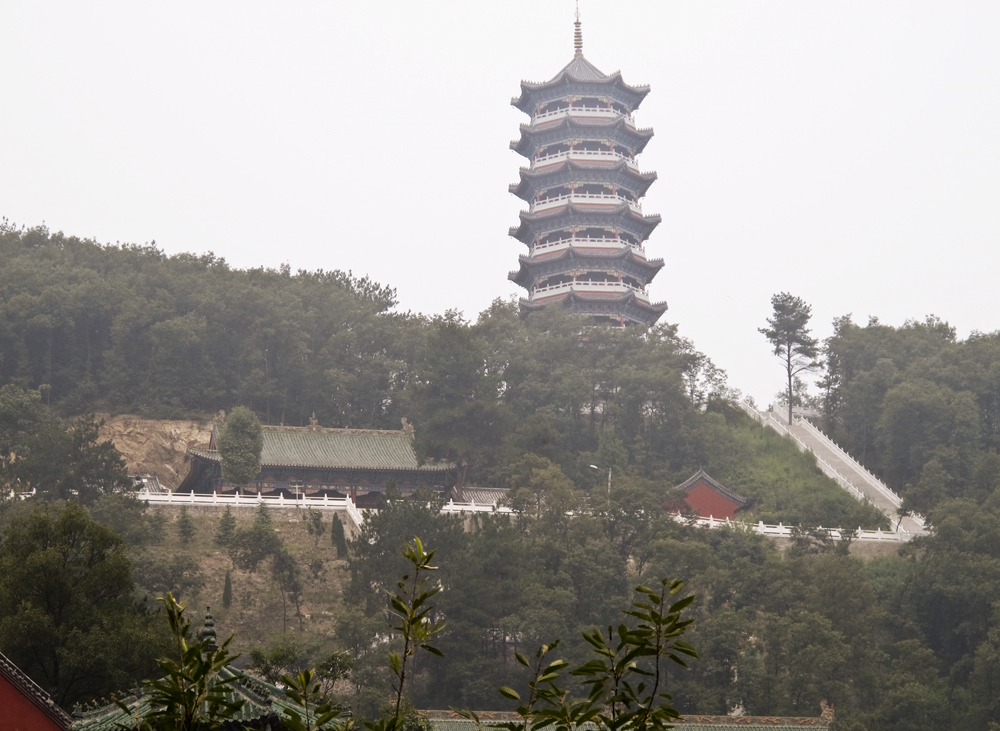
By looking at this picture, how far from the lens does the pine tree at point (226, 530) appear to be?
3450 centimetres

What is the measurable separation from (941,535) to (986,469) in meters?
6.10

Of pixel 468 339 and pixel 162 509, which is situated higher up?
pixel 468 339

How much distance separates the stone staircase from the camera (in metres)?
41.1

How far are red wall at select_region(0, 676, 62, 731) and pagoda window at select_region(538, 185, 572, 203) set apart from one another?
137 feet

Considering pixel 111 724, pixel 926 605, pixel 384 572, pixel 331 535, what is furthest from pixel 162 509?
pixel 111 724

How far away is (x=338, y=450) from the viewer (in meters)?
41.6

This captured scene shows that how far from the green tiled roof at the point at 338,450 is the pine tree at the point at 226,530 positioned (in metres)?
Answer: 4.93

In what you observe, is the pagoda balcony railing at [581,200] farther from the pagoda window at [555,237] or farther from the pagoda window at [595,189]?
the pagoda window at [555,237]

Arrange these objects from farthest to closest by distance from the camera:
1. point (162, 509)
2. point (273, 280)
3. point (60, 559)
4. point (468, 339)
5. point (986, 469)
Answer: point (273, 280), point (468, 339), point (986, 469), point (162, 509), point (60, 559)

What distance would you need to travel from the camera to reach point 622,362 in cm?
4738

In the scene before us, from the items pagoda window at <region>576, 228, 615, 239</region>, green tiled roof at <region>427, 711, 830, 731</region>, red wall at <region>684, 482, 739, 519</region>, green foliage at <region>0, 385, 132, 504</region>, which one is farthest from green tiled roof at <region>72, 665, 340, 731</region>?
pagoda window at <region>576, 228, 615, 239</region>

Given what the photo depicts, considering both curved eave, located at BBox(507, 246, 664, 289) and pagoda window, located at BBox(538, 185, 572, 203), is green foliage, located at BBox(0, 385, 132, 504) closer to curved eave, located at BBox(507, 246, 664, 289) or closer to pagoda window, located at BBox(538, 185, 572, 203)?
curved eave, located at BBox(507, 246, 664, 289)

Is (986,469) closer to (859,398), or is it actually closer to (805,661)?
(859,398)

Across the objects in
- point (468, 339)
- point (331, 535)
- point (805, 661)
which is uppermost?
point (468, 339)
